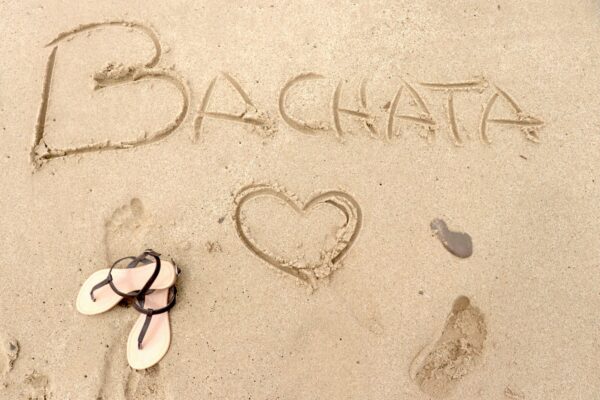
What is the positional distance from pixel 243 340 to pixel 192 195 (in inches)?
33.4

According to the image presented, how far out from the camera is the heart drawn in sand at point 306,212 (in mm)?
2340

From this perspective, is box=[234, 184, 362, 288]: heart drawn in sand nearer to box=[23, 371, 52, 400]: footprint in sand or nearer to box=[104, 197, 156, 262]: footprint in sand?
box=[104, 197, 156, 262]: footprint in sand

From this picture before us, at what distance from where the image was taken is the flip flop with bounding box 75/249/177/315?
2227 millimetres

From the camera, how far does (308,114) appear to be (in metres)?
2.60

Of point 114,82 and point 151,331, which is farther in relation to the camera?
point 114,82

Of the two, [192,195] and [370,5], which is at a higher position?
[370,5]

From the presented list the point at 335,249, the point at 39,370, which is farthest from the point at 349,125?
the point at 39,370

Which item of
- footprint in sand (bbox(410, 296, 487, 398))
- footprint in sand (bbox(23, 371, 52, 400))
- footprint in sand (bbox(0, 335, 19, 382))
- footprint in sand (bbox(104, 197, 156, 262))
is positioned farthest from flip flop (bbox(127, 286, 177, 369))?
footprint in sand (bbox(410, 296, 487, 398))

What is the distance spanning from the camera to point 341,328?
7.45 ft

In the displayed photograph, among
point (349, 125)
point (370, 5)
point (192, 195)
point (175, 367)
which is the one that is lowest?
point (175, 367)

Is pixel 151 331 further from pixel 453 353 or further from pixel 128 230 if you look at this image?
pixel 453 353

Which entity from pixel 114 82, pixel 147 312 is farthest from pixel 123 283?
pixel 114 82

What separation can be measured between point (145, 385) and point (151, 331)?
27 centimetres

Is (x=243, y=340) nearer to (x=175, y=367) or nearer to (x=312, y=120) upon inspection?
(x=175, y=367)
